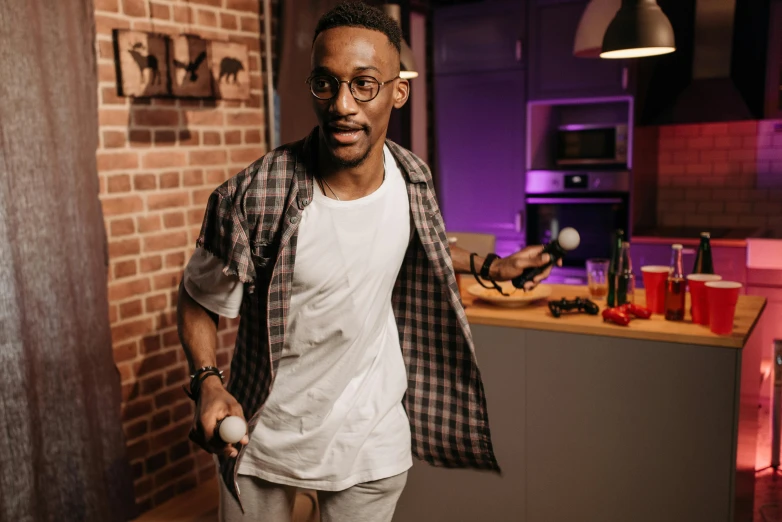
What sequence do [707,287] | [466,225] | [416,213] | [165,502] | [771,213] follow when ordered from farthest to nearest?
[466,225], [771,213], [165,502], [707,287], [416,213]

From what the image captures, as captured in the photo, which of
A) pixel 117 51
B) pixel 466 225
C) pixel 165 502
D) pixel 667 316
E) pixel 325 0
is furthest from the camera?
pixel 466 225

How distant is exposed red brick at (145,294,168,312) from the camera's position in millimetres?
2738

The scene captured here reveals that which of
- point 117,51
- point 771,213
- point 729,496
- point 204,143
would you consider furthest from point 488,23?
point 729,496

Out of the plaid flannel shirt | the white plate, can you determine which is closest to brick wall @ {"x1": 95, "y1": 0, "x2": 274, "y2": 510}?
the white plate

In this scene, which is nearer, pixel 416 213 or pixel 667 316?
pixel 416 213

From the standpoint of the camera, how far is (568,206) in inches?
177

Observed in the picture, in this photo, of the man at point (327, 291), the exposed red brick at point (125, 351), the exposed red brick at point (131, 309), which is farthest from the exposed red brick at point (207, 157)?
the man at point (327, 291)

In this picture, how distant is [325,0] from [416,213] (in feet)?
8.21

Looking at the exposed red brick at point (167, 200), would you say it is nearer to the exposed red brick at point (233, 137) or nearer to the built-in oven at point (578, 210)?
the exposed red brick at point (233, 137)

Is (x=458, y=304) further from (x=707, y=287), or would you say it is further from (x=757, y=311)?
(x=757, y=311)

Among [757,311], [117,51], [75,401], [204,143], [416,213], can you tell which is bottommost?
[75,401]

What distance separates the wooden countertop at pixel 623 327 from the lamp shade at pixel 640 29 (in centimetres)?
88

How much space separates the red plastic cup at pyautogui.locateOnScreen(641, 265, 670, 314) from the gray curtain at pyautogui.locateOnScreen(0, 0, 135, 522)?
6.13 ft

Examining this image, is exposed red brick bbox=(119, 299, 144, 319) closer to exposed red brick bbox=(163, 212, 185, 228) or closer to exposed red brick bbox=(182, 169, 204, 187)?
exposed red brick bbox=(163, 212, 185, 228)
